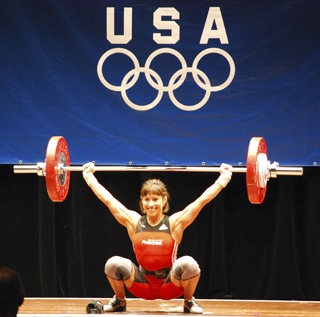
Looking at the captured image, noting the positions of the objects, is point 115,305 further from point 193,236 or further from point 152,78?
point 152,78

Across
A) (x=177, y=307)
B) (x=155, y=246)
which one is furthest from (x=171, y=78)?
(x=177, y=307)

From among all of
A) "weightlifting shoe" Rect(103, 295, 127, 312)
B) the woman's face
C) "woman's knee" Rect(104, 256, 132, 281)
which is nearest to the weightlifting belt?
"woman's knee" Rect(104, 256, 132, 281)

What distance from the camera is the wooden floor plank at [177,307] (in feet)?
20.5

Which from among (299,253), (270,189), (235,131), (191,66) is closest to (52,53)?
(191,66)

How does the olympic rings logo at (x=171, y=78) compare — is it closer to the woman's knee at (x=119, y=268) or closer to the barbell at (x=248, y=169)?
the barbell at (x=248, y=169)

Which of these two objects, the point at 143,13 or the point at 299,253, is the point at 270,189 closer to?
the point at 299,253

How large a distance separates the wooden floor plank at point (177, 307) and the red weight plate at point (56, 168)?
2.76 feet

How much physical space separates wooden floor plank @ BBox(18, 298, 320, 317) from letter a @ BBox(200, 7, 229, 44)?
2115 mm

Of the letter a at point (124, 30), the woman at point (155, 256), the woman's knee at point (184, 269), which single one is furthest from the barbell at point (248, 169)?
the letter a at point (124, 30)

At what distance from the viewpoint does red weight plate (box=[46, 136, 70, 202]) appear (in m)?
6.20

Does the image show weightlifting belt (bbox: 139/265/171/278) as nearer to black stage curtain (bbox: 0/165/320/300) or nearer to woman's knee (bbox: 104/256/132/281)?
woman's knee (bbox: 104/256/132/281)

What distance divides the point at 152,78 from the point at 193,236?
1.46 m

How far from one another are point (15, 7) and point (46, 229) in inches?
74.4

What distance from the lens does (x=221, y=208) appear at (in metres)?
7.50
